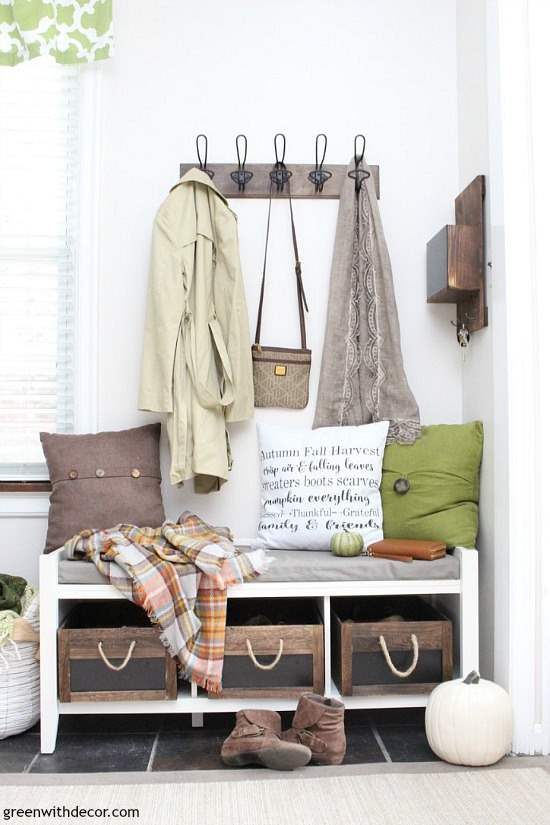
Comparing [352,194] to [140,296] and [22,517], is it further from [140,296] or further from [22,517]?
[22,517]

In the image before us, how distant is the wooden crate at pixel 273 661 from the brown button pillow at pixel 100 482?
578 mm

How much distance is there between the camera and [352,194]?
9.52 ft

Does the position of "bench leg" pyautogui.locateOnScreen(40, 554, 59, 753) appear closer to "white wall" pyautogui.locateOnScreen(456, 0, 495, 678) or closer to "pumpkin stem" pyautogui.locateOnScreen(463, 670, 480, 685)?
"pumpkin stem" pyautogui.locateOnScreen(463, 670, 480, 685)

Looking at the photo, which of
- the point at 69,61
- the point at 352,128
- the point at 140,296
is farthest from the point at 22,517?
the point at 352,128

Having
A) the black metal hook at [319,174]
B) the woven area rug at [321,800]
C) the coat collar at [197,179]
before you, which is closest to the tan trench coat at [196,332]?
the coat collar at [197,179]

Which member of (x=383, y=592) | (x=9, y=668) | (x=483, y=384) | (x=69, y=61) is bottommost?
(x=9, y=668)

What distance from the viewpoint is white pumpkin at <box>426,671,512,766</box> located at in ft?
7.06

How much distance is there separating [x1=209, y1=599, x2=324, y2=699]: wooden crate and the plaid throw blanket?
0.17 ft

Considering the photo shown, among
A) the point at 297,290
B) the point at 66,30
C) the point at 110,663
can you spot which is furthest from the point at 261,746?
the point at 66,30

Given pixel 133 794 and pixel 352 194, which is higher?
pixel 352 194

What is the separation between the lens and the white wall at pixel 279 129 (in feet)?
9.70

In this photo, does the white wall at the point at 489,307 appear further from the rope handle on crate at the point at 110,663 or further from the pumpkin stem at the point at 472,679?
the rope handle on crate at the point at 110,663

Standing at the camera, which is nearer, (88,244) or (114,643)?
(114,643)

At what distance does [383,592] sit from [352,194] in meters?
1.41
